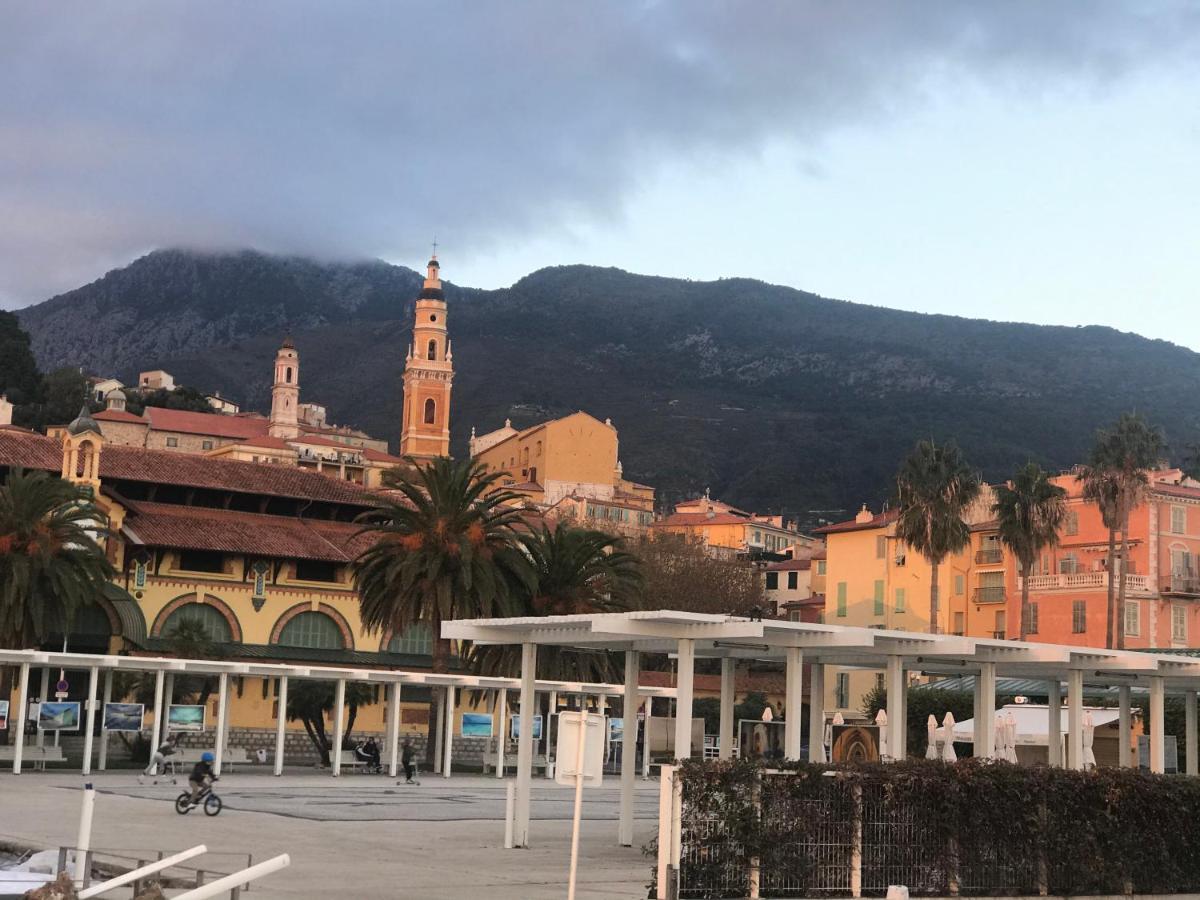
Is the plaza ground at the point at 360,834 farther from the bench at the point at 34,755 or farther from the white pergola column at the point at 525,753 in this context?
the bench at the point at 34,755

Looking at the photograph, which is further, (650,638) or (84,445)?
(84,445)

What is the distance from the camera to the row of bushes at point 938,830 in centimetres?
1777

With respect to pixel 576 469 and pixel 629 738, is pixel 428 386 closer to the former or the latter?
pixel 576 469

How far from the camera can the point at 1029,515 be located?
72875 mm

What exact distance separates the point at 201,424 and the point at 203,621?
10450 cm

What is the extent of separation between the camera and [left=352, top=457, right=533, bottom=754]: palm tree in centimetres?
4750

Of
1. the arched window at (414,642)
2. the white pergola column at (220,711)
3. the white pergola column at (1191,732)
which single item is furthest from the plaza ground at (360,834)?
the arched window at (414,642)

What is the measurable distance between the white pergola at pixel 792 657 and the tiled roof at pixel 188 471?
128ft

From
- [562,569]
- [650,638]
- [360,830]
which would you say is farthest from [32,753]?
[650,638]

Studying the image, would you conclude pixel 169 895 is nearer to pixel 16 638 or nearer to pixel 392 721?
pixel 392 721

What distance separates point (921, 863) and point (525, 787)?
7.15 m

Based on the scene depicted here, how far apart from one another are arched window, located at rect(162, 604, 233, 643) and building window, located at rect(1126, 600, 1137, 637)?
42.1 m

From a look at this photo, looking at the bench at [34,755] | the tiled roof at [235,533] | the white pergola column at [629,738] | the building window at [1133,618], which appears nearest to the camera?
the white pergola column at [629,738]

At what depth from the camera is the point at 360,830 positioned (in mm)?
25672
